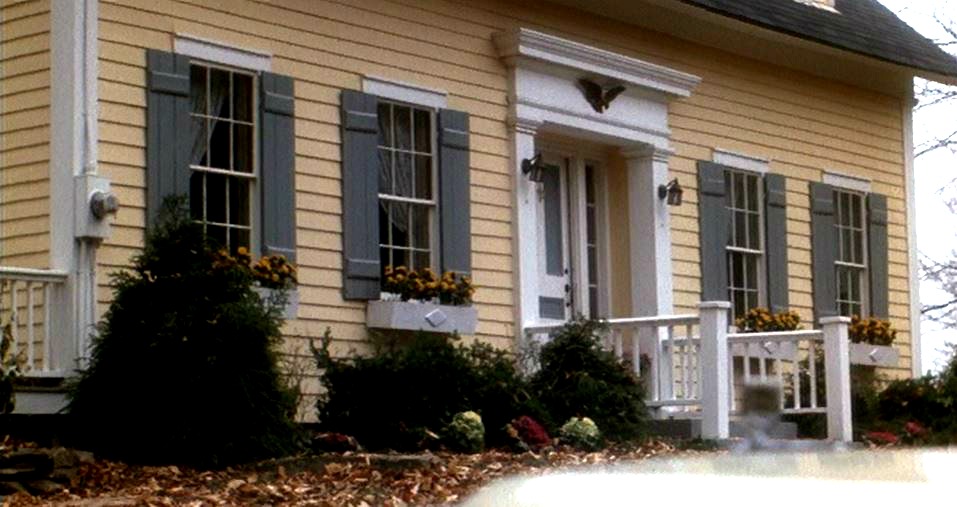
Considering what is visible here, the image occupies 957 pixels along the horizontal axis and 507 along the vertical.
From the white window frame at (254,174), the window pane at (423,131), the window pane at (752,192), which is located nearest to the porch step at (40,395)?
the white window frame at (254,174)

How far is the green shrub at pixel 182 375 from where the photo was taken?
1335cm

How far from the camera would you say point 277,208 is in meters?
15.3

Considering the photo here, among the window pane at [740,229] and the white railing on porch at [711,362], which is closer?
the white railing on porch at [711,362]

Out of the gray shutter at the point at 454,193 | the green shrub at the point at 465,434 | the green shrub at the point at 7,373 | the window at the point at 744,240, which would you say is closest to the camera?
the green shrub at the point at 7,373

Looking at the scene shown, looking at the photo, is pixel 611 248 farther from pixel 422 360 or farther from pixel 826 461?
pixel 826 461

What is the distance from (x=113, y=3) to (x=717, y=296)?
7.80 meters

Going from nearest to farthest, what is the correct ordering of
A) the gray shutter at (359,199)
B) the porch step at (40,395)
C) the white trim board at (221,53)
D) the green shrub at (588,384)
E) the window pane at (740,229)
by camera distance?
the porch step at (40,395) → the white trim board at (221,53) → the gray shutter at (359,199) → the green shrub at (588,384) → the window pane at (740,229)

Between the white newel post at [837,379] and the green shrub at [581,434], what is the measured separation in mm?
2681

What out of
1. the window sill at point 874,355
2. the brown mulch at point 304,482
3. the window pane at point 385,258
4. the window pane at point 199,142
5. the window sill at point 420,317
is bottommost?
the brown mulch at point 304,482

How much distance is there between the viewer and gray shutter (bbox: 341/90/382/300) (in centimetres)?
1595

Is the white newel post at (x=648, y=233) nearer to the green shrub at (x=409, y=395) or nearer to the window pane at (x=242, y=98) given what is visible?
the green shrub at (x=409, y=395)

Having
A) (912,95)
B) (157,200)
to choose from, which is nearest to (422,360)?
(157,200)

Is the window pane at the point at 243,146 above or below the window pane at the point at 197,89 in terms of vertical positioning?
below

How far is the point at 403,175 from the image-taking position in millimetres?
16797
